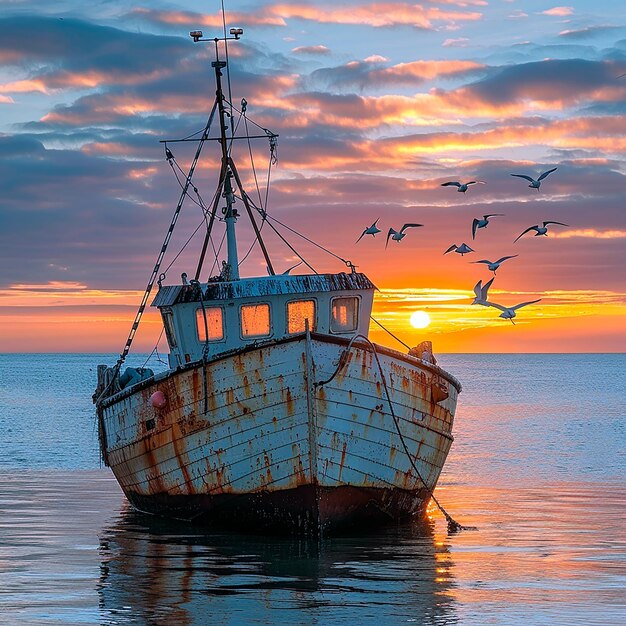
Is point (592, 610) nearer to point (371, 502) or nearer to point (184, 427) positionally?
point (371, 502)

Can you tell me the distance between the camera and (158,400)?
18.8 m

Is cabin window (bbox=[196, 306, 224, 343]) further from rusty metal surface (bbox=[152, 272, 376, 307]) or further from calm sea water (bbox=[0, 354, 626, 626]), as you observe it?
calm sea water (bbox=[0, 354, 626, 626])

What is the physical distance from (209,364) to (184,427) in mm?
1215

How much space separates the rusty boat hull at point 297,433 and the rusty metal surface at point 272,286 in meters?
1.87

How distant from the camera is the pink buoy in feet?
61.7

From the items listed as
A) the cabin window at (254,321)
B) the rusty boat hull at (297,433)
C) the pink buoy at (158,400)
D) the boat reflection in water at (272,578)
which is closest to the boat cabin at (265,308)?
the cabin window at (254,321)

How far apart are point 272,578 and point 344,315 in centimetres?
629

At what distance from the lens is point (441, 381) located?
19.7 metres

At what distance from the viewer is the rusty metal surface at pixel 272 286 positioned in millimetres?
19750

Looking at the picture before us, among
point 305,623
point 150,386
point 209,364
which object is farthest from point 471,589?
point 150,386

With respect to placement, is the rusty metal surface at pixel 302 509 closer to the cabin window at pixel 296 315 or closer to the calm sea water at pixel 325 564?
the calm sea water at pixel 325 564

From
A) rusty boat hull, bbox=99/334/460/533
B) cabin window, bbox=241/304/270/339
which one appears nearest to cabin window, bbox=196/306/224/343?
cabin window, bbox=241/304/270/339

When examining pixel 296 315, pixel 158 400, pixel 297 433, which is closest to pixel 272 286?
pixel 296 315

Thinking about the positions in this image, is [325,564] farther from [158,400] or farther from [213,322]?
[213,322]
